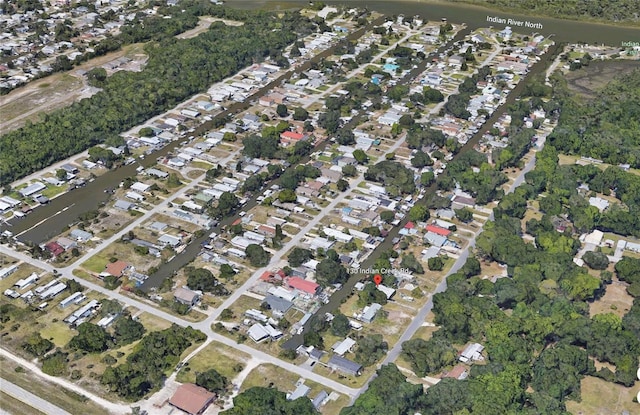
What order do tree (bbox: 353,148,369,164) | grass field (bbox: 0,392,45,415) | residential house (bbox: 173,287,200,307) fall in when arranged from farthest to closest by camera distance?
1. tree (bbox: 353,148,369,164)
2. residential house (bbox: 173,287,200,307)
3. grass field (bbox: 0,392,45,415)

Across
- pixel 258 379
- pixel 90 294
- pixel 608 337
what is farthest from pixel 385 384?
pixel 90 294

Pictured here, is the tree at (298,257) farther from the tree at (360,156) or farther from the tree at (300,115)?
the tree at (300,115)

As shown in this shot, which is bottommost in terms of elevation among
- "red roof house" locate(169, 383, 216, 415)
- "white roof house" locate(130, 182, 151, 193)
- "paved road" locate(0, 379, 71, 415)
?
"white roof house" locate(130, 182, 151, 193)

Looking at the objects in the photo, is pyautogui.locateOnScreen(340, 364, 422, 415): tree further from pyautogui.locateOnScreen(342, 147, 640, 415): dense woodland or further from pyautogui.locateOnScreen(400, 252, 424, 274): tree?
pyautogui.locateOnScreen(400, 252, 424, 274): tree

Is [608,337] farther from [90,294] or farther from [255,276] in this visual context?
[90,294]

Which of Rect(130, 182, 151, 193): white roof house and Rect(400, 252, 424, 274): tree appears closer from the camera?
Rect(400, 252, 424, 274): tree

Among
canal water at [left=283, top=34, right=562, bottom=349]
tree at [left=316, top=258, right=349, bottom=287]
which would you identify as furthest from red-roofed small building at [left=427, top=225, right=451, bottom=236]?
tree at [left=316, top=258, right=349, bottom=287]

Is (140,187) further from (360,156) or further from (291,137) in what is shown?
(360,156)
